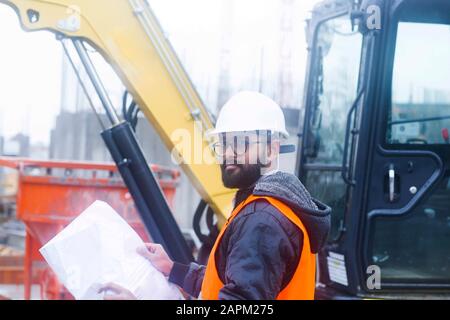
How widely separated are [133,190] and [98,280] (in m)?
1.44

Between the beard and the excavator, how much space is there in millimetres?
1429

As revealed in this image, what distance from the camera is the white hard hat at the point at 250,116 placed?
1.85 metres

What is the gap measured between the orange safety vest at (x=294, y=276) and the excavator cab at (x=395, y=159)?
1400 mm

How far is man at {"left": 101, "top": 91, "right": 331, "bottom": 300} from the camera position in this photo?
1607mm

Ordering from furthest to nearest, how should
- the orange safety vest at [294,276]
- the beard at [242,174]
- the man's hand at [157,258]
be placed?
the man's hand at [157,258] → the beard at [242,174] → the orange safety vest at [294,276]

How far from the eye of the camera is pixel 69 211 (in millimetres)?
4695

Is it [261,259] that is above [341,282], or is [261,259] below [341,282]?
above

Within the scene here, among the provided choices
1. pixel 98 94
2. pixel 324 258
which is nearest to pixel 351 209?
pixel 324 258

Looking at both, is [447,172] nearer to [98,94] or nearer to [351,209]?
[351,209]

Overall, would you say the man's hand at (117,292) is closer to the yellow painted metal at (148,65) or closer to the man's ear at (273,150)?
the man's ear at (273,150)

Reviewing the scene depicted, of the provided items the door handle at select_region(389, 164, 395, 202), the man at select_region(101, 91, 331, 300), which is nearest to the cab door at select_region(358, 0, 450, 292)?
the door handle at select_region(389, 164, 395, 202)

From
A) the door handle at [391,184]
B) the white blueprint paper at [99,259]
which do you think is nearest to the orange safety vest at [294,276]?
the white blueprint paper at [99,259]

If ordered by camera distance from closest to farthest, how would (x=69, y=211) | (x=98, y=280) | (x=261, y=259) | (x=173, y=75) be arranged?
1. (x=261, y=259)
2. (x=98, y=280)
3. (x=173, y=75)
4. (x=69, y=211)

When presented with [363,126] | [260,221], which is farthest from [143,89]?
[260,221]
